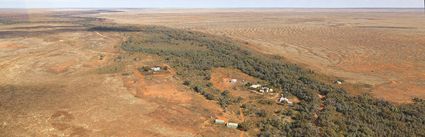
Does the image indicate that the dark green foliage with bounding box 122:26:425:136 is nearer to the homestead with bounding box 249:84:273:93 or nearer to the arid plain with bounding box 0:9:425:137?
the arid plain with bounding box 0:9:425:137

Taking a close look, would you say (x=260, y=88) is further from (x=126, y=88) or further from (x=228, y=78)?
(x=126, y=88)

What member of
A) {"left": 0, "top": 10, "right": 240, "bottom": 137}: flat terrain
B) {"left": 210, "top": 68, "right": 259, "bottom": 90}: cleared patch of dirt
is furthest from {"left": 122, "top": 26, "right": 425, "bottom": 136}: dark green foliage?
{"left": 0, "top": 10, "right": 240, "bottom": 137}: flat terrain

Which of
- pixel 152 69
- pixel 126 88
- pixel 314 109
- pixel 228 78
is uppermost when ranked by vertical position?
pixel 152 69

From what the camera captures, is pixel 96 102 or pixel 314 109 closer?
pixel 314 109

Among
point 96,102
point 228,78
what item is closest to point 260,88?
point 228,78

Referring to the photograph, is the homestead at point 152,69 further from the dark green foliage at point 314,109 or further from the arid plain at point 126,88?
the dark green foliage at point 314,109

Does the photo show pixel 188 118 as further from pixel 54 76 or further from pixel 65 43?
pixel 65 43

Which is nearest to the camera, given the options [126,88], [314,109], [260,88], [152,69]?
[314,109]

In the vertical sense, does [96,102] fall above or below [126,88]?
below

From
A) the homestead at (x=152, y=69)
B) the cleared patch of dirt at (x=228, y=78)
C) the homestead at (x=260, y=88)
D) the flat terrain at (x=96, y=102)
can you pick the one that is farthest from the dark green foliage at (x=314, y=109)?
the flat terrain at (x=96, y=102)
